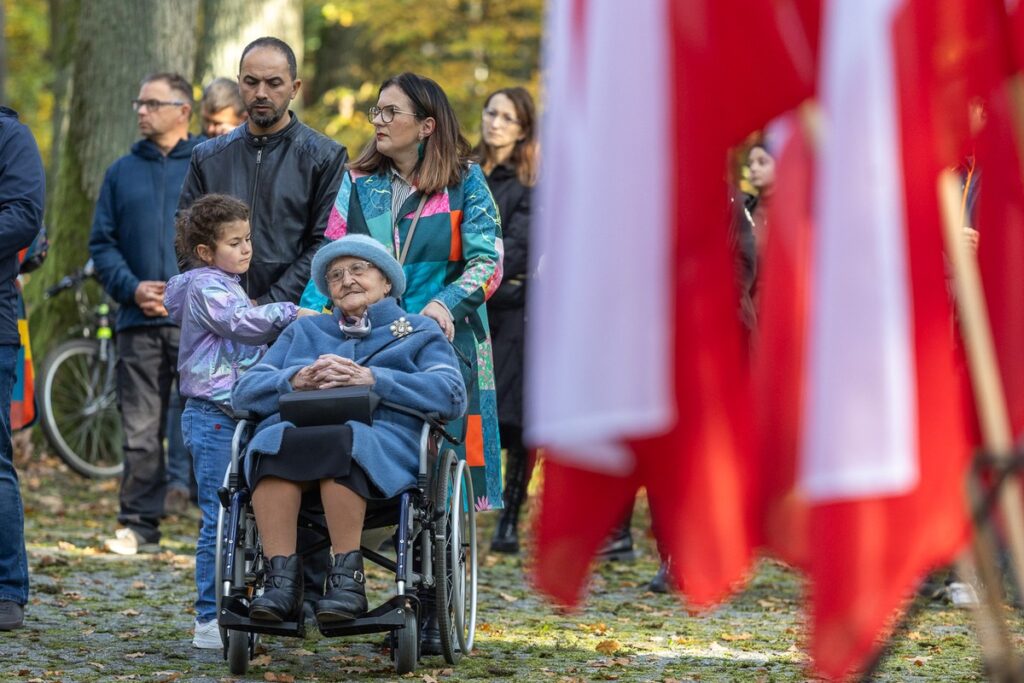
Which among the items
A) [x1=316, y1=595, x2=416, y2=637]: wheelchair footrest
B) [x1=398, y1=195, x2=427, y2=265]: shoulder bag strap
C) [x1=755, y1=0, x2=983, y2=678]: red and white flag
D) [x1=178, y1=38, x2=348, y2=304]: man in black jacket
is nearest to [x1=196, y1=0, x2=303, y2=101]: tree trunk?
[x1=178, y1=38, x2=348, y2=304]: man in black jacket

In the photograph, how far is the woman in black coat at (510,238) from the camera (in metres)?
9.48

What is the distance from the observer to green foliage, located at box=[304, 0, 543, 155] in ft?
67.7

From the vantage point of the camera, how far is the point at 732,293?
2.43m

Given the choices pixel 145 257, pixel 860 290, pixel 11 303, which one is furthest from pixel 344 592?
pixel 145 257

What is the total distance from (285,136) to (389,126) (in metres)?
0.69

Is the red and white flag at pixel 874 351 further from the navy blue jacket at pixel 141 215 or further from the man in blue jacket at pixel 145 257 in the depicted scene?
the navy blue jacket at pixel 141 215

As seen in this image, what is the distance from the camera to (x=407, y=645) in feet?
19.7

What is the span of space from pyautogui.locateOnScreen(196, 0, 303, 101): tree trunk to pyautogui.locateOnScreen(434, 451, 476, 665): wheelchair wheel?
7712 mm

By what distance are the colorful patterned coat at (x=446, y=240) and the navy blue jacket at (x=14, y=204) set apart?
114cm

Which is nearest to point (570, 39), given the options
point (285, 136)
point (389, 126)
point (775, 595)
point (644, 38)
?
point (644, 38)

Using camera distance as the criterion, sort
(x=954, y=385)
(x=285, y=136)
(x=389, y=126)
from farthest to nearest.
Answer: (x=285, y=136) < (x=389, y=126) < (x=954, y=385)

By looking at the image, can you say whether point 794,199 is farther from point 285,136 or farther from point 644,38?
point 285,136

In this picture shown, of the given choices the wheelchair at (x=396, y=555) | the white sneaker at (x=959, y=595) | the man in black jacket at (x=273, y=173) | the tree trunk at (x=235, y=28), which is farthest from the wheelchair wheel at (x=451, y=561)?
the tree trunk at (x=235, y=28)

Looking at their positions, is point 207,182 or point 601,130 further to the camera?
point 207,182
